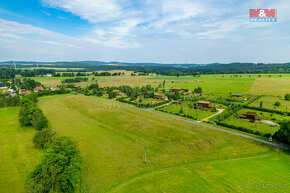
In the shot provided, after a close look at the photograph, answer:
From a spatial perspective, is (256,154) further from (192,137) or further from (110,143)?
(110,143)

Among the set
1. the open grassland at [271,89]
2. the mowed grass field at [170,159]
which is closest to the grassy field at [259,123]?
the mowed grass field at [170,159]

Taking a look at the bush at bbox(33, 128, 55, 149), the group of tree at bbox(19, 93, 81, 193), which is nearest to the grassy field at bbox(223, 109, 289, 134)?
the group of tree at bbox(19, 93, 81, 193)

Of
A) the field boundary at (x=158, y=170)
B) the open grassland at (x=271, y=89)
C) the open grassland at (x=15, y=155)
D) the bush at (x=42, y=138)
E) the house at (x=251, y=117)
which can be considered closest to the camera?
the field boundary at (x=158, y=170)

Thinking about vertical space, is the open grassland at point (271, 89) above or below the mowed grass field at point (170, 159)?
above

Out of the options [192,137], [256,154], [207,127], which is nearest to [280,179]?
[256,154]

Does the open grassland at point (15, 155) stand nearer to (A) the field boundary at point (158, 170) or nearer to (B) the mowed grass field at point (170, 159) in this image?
(B) the mowed grass field at point (170, 159)

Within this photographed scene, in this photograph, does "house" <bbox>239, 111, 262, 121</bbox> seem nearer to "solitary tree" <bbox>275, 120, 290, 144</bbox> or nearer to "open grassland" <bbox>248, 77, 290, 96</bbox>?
"solitary tree" <bbox>275, 120, 290, 144</bbox>

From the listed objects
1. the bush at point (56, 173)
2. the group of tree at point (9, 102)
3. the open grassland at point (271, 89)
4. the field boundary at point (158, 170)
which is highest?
the open grassland at point (271, 89)
